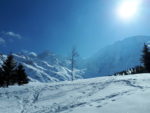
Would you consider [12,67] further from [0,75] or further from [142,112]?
[142,112]

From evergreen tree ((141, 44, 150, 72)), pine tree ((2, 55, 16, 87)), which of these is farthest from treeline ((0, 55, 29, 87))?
evergreen tree ((141, 44, 150, 72))

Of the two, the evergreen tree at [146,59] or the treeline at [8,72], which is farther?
the evergreen tree at [146,59]

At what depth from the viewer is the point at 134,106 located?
12.0 metres

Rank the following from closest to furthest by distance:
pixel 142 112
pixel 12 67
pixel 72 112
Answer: pixel 142 112, pixel 72 112, pixel 12 67

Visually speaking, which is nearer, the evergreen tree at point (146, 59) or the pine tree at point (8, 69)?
the pine tree at point (8, 69)

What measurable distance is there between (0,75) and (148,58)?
38.0 meters

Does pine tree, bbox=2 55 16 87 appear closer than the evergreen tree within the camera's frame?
Yes

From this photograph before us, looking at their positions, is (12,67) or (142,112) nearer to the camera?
(142,112)

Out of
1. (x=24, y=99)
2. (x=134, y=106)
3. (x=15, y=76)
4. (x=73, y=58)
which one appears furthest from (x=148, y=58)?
(x=134, y=106)

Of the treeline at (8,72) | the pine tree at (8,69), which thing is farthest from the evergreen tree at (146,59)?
the pine tree at (8,69)

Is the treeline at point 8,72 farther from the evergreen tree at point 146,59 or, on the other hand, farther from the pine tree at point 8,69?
the evergreen tree at point 146,59

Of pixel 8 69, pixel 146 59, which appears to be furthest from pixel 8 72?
pixel 146 59

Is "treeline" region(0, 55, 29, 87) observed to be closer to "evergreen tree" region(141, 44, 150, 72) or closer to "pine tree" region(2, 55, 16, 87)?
"pine tree" region(2, 55, 16, 87)

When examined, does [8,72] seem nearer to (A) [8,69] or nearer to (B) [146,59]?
(A) [8,69]
